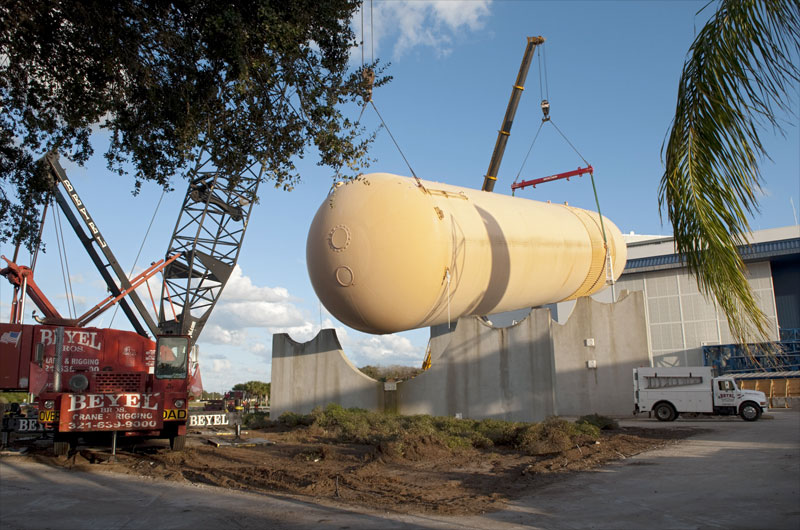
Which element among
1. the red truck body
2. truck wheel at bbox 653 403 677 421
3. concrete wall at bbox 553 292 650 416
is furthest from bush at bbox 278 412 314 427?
truck wheel at bbox 653 403 677 421

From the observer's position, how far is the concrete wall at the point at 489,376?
16.6m

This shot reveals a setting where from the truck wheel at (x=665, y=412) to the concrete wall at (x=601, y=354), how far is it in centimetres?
97

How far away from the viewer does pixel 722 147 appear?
17.7 ft

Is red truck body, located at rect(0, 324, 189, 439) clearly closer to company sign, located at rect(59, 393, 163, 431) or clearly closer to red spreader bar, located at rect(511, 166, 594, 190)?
company sign, located at rect(59, 393, 163, 431)

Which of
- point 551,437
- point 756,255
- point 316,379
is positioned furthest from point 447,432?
point 756,255

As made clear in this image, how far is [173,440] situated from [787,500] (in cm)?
1041

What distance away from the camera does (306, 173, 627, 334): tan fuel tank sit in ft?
46.7

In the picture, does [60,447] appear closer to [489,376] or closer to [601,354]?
[489,376]

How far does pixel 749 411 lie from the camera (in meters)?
20.2

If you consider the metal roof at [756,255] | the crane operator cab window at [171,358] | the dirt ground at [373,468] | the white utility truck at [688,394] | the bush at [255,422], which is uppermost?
the metal roof at [756,255]

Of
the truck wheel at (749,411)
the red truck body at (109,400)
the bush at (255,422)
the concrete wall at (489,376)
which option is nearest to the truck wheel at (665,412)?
the truck wheel at (749,411)

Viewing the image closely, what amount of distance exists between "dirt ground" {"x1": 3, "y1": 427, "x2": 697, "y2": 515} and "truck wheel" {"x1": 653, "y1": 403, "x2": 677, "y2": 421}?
23.9 ft

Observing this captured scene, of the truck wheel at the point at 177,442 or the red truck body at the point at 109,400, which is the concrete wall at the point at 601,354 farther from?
the red truck body at the point at 109,400

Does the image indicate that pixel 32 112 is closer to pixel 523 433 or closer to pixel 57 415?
pixel 57 415
